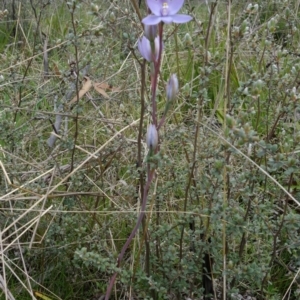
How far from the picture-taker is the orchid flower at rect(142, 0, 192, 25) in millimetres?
936

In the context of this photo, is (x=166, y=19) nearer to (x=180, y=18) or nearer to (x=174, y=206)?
(x=180, y=18)

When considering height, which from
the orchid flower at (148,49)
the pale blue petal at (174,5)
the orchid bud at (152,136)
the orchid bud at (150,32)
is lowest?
the orchid bud at (152,136)

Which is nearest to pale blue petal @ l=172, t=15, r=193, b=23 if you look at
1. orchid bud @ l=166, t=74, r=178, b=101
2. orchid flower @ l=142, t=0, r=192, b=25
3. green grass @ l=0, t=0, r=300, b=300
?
orchid flower @ l=142, t=0, r=192, b=25

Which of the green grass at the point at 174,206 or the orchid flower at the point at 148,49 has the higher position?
the orchid flower at the point at 148,49

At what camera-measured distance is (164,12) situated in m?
0.97

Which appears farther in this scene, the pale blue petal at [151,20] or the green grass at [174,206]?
the green grass at [174,206]

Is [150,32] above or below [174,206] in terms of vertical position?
above

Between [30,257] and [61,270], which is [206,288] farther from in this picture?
[30,257]

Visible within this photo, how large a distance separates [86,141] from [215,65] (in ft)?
2.98

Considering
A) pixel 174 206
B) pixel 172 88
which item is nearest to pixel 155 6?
pixel 172 88

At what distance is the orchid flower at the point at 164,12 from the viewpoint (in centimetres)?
94

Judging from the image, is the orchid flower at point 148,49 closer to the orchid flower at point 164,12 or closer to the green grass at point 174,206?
the orchid flower at point 164,12

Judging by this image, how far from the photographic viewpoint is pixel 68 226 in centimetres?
159

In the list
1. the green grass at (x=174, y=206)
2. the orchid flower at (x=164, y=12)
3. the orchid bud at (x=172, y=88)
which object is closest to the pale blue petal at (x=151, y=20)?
the orchid flower at (x=164, y=12)
